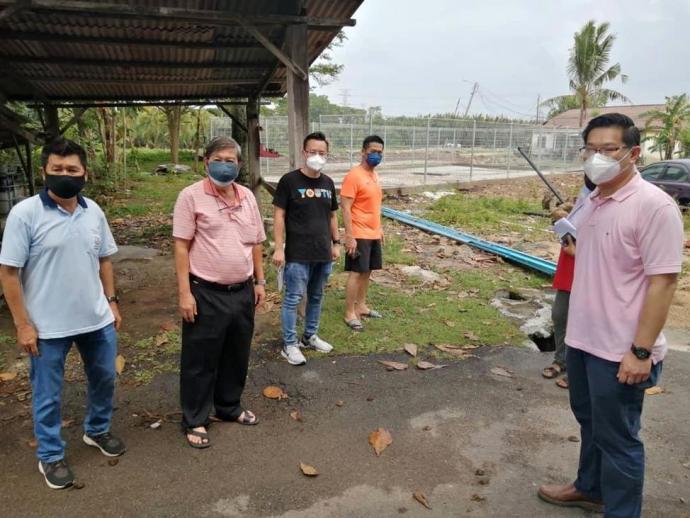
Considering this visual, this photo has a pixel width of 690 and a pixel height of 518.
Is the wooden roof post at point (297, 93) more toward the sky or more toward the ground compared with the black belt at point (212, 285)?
more toward the sky

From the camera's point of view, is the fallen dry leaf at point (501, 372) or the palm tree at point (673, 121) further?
the palm tree at point (673, 121)

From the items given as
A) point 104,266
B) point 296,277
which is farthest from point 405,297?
point 104,266

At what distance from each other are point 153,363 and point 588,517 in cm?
339

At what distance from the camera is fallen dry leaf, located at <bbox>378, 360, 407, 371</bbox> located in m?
4.49

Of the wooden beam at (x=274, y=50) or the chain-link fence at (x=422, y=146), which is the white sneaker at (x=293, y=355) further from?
the chain-link fence at (x=422, y=146)

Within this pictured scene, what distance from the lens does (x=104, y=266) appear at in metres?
3.07

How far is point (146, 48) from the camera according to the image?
6430mm

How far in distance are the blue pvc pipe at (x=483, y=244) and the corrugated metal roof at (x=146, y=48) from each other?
388 cm

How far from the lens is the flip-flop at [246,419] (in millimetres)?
3557

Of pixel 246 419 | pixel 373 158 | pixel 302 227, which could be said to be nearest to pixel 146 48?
pixel 373 158

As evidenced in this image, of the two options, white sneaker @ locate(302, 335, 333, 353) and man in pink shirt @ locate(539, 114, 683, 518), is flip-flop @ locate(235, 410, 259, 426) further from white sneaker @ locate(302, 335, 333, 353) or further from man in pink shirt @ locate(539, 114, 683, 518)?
man in pink shirt @ locate(539, 114, 683, 518)

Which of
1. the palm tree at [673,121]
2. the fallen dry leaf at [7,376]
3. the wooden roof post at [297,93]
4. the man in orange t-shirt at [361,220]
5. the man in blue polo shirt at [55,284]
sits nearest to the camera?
the man in blue polo shirt at [55,284]

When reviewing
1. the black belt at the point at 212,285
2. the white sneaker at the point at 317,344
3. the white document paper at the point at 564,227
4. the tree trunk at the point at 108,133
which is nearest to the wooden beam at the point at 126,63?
the white sneaker at the point at 317,344

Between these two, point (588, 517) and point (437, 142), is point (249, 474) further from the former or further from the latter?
point (437, 142)
